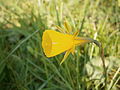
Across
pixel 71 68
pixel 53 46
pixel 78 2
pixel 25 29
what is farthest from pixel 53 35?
pixel 78 2

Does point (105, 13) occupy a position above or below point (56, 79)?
above

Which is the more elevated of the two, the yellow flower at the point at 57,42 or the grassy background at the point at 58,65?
the yellow flower at the point at 57,42

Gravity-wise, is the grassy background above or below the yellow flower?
below

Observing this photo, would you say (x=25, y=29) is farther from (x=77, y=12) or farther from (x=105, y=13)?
(x=105, y=13)

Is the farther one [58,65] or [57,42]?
[58,65]

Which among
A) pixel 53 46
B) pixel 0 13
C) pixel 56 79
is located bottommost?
pixel 56 79

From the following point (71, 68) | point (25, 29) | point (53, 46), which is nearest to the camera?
point (53, 46)

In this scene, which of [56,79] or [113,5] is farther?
[113,5]

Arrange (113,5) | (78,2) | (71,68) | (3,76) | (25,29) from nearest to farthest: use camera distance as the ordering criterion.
Result: 1. (71,68)
2. (3,76)
3. (25,29)
4. (113,5)
5. (78,2)

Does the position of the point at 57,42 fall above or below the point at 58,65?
above

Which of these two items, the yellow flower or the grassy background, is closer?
the yellow flower

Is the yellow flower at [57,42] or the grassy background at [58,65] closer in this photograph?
the yellow flower at [57,42]
